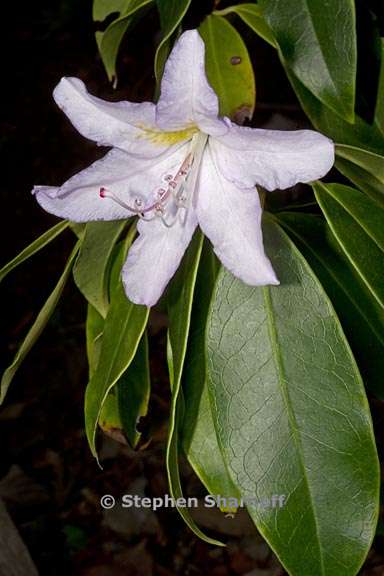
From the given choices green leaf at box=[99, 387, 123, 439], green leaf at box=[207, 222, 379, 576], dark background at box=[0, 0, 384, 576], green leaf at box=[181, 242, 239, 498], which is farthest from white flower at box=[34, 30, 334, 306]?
dark background at box=[0, 0, 384, 576]

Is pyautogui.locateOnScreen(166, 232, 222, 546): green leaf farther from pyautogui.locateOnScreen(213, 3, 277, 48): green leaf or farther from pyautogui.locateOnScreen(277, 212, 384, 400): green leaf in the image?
pyautogui.locateOnScreen(213, 3, 277, 48): green leaf

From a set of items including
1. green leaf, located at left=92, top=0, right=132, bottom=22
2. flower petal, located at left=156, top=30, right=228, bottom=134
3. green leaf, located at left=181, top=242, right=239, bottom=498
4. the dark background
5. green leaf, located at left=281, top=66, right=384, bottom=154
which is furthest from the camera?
the dark background

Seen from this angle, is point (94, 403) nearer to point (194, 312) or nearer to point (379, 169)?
point (194, 312)

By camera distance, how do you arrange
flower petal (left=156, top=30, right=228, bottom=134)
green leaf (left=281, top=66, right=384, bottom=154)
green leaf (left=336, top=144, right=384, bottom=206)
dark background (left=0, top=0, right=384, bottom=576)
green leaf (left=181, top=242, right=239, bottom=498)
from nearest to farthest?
flower petal (left=156, top=30, right=228, bottom=134) → green leaf (left=336, top=144, right=384, bottom=206) → green leaf (left=281, top=66, right=384, bottom=154) → green leaf (left=181, top=242, right=239, bottom=498) → dark background (left=0, top=0, right=384, bottom=576)

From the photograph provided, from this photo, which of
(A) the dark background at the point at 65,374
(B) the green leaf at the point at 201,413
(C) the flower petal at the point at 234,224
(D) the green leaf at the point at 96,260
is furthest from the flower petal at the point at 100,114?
(A) the dark background at the point at 65,374

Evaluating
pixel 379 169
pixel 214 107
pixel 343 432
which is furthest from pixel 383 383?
pixel 214 107

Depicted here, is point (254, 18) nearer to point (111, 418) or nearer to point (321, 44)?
point (321, 44)

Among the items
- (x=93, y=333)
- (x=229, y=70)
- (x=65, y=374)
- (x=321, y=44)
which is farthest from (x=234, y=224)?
(x=65, y=374)
